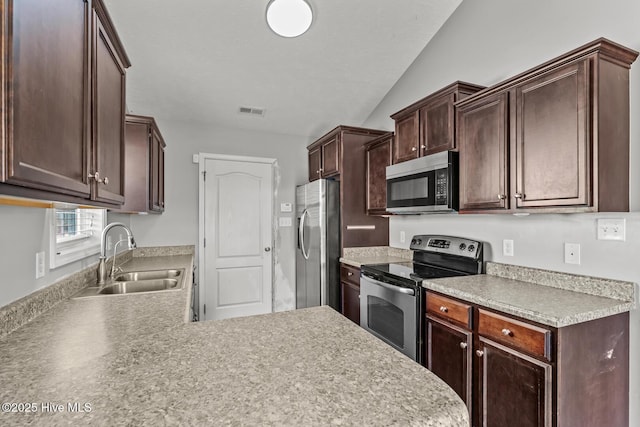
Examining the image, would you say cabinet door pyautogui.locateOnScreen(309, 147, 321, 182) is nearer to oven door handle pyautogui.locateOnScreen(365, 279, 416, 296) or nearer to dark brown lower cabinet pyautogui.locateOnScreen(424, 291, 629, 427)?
oven door handle pyautogui.locateOnScreen(365, 279, 416, 296)

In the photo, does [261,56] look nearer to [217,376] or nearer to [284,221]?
[284,221]

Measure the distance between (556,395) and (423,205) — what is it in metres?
1.41

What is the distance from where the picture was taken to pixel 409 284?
7.25 feet

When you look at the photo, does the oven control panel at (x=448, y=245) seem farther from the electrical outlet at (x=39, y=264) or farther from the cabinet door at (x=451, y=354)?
the electrical outlet at (x=39, y=264)

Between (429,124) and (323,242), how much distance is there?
155 cm

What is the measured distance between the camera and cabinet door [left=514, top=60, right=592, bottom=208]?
5.08 feet

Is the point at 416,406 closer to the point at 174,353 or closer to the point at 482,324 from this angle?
the point at 174,353

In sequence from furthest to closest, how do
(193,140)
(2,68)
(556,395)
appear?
(193,140) → (556,395) → (2,68)

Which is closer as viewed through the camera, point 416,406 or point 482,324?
point 416,406

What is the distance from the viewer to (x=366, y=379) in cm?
78

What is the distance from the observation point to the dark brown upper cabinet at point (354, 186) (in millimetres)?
3348

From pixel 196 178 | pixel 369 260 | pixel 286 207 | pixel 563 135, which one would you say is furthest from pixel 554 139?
pixel 196 178

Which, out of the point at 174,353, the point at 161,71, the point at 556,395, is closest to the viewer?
the point at 174,353

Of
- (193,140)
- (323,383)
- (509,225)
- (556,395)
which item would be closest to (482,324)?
(556,395)
